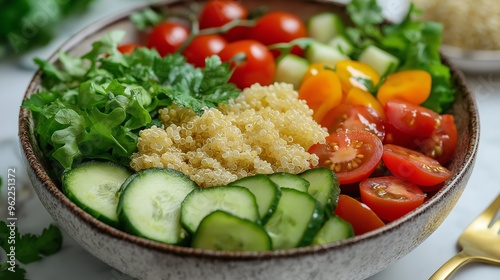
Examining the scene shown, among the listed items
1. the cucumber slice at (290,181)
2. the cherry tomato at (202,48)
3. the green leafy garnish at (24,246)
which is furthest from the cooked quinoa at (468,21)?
the green leafy garnish at (24,246)

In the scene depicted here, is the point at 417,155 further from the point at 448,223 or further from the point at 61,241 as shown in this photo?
the point at 61,241

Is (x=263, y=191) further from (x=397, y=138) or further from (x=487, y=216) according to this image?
(x=487, y=216)

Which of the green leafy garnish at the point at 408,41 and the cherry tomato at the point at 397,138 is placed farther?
the green leafy garnish at the point at 408,41

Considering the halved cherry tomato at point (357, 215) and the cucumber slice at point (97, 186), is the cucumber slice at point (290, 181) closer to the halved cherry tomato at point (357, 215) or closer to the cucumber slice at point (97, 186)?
the halved cherry tomato at point (357, 215)

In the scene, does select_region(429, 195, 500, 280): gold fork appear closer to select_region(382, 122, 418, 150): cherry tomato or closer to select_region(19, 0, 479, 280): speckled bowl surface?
select_region(19, 0, 479, 280): speckled bowl surface

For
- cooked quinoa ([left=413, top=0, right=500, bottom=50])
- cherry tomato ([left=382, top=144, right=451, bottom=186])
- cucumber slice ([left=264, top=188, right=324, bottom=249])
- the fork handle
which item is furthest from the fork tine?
cooked quinoa ([left=413, top=0, right=500, bottom=50])

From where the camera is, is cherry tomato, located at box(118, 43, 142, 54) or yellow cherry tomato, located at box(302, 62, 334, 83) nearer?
yellow cherry tomato, located at box(302, 62, 334, 83)
